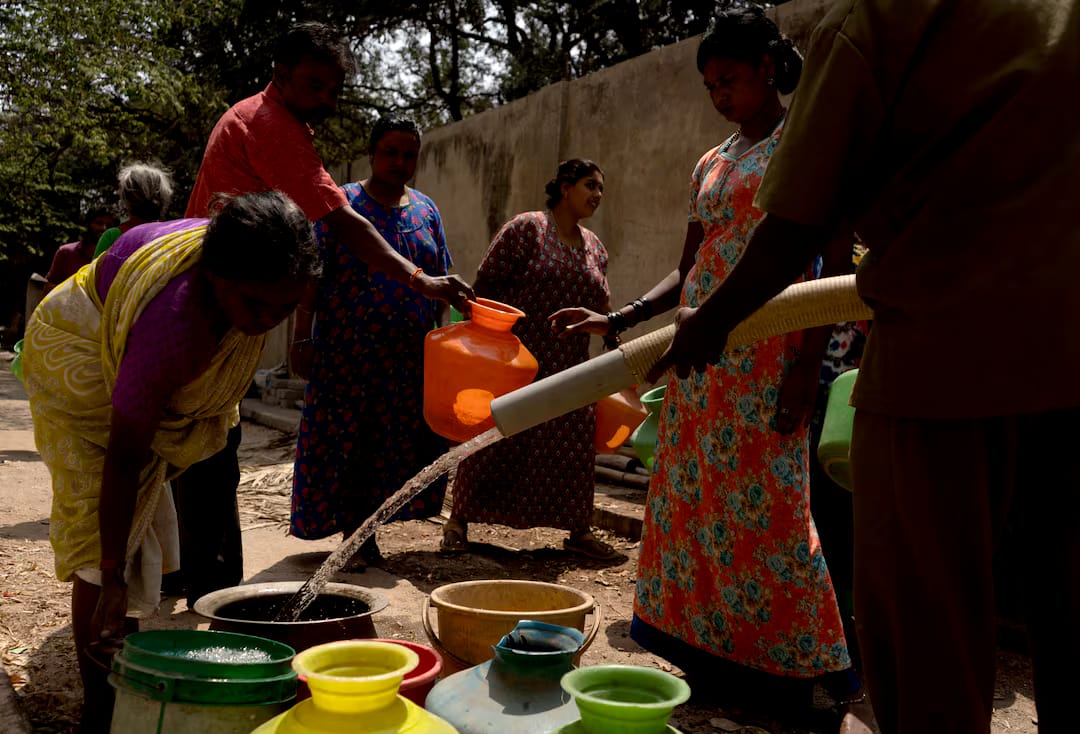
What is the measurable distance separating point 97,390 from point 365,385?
186cm

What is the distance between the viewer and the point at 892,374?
153 cm

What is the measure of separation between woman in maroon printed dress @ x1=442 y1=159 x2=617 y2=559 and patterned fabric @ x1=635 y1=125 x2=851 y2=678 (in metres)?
1.82

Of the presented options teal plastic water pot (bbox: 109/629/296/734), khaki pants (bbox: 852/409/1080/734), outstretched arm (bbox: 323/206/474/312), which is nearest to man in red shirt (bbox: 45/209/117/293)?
outstretched arm (bbox: 323/206/474/312)

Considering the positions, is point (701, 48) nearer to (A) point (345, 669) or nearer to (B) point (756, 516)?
(B) point (756, 516)

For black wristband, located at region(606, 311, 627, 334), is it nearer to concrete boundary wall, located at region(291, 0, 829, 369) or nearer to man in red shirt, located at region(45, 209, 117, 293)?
concrete boundary wall, located at region(291, 0, 829, 369)

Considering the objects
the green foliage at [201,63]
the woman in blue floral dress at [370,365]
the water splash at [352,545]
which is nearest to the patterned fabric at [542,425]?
the woman in blue floral dress at [370,365]

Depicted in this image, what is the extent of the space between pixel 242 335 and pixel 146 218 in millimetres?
2213

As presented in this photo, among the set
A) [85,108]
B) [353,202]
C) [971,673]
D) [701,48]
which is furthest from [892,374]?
[85,108]

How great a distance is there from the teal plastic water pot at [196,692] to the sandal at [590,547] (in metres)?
3.01

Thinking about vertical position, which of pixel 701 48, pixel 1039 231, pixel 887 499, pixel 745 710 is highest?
pixel 701 48

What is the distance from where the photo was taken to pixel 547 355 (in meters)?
4.85

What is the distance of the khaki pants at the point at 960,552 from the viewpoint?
4.86ft

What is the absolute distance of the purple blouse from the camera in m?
2.28

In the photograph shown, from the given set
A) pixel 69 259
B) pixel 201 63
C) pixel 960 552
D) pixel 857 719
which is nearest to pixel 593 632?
pixel 857 719
